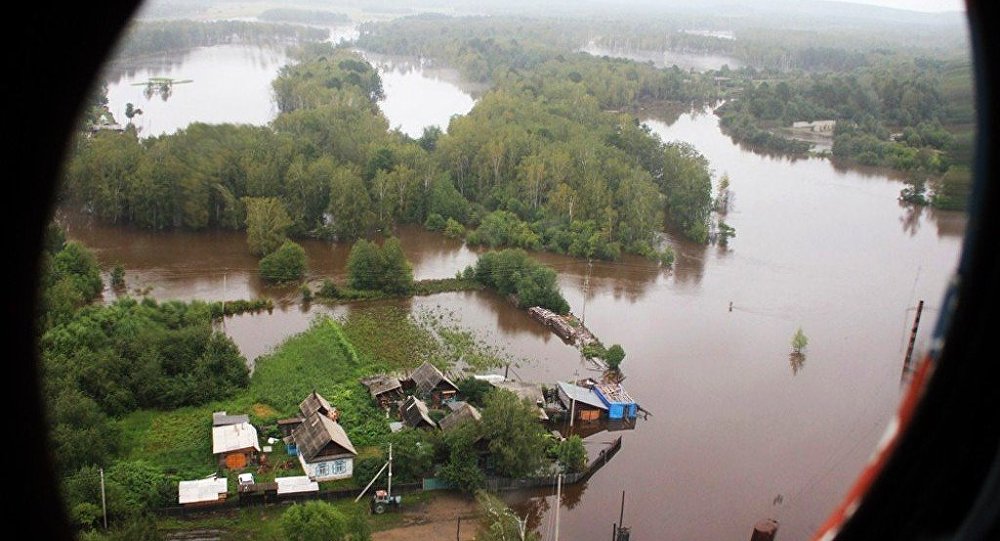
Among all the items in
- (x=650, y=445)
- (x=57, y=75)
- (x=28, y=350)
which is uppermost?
(x=57, y=75)

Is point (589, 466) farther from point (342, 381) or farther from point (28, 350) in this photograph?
point (28, 350)

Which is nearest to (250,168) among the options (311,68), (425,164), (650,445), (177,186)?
(177,186)

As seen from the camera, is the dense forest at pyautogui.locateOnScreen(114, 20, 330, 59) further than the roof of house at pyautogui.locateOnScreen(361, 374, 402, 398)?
Yes

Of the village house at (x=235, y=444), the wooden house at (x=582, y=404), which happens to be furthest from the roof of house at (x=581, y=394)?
the village house at (x=235, y=444)

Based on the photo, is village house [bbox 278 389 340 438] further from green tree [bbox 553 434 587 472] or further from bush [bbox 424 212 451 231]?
bush [bbox 424 212 451 231]

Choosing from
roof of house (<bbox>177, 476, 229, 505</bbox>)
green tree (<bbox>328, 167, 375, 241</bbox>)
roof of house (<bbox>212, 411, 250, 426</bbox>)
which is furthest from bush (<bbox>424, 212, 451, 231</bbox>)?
roof of house (<bbox>177, 476, 229, 505</bbox>)

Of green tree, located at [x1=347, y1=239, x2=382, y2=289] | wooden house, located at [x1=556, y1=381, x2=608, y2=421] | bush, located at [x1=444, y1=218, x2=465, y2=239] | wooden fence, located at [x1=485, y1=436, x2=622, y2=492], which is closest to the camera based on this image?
wooden fence, located at [x1=485, y1=436, x2=622, y2=492]
